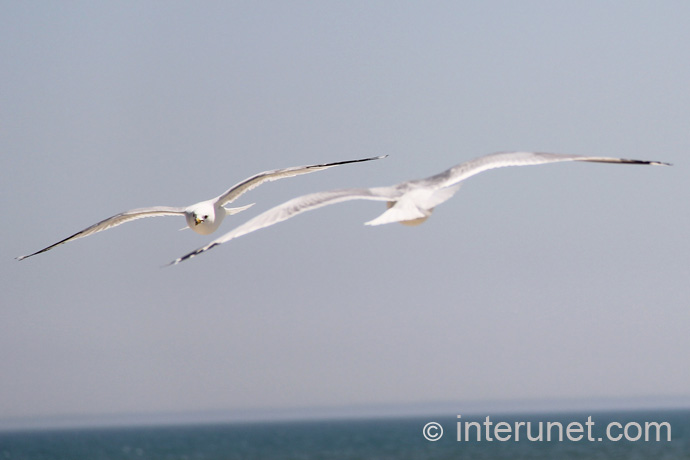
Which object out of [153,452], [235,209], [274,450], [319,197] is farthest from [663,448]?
[319,197]

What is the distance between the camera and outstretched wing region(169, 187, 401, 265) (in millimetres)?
11633

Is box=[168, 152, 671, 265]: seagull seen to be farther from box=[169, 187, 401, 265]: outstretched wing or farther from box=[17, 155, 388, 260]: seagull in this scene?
box=[17, 155, 388, 260]: seagull

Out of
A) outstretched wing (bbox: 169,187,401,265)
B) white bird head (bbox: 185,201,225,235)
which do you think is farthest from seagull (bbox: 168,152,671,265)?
white bird head (bbox: 185,201,225,235)

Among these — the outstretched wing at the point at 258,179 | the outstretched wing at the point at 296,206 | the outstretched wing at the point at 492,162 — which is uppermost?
the outstretched wing at the point at 258,179

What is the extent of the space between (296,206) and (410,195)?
5.10 feet

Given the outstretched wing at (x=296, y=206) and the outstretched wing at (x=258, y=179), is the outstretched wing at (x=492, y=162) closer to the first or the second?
the outstretched wing at (x=296, y=206)

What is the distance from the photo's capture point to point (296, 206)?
12406mm

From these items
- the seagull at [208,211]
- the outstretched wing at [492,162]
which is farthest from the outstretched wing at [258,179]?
the outstretched wing at [492,162]

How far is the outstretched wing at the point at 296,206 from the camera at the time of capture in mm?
11633

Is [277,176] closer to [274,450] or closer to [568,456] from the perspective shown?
[568,456]

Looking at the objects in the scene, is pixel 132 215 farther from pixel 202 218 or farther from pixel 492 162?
pixel 492 162

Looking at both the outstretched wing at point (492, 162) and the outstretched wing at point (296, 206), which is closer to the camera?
the outstretched wing at point (296, 206)

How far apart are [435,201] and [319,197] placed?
1.40 m

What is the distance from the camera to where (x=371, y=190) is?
13.3 metres
